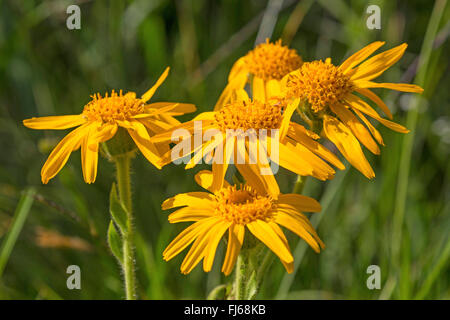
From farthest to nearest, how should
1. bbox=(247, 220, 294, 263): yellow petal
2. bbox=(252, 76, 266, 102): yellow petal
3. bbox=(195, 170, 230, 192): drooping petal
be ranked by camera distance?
bbox=(252, 76, 266, 102): yellow petal < bbox=(195, 170, 230, 192): drooping petal < bbox=(247, 220, 294, 263): yellow petal

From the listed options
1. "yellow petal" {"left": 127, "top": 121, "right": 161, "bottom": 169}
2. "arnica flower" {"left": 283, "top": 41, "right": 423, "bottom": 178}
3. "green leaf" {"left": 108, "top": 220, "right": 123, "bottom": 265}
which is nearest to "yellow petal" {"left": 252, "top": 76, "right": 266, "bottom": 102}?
"arnica flower" {"left": 283, "top": 41, "right": 423, "bottom": 178}

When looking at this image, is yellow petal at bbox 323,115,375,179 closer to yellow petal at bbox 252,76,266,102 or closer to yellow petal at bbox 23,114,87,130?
yellow petal at bbox 252,76,266,102

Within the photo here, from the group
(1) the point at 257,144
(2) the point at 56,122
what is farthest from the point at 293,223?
(2) the point at 56,122

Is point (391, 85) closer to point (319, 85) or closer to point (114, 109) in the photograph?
point (319, 85)

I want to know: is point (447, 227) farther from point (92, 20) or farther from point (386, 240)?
point (92, 20)

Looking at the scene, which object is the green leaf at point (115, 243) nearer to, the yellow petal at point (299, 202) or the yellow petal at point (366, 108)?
the yellow petal at point (299, 202)

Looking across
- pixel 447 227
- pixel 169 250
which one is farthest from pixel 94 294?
pixel 447 227

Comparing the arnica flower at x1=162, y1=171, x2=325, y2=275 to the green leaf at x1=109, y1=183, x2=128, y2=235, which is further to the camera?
the green leaf at x1=109, y1=183, x2=128, y2=235
